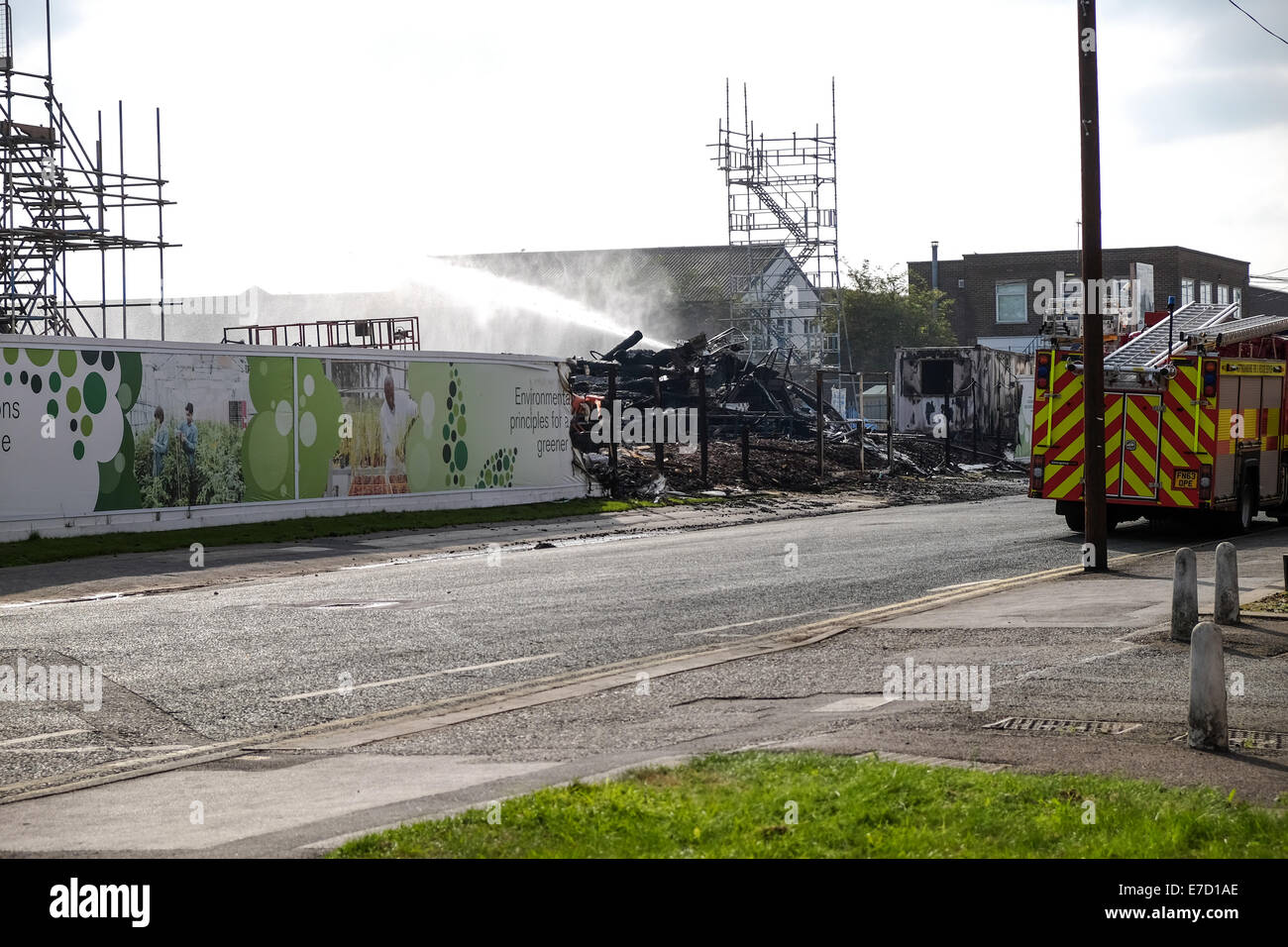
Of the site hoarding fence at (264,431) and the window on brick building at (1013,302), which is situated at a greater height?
the window on brick building at (1013,302)

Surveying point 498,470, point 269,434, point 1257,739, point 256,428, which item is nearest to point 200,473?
point 256,428

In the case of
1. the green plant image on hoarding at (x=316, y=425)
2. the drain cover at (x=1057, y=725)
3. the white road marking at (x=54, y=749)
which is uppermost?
the green plant image on hoarding at (x=316, y=425)

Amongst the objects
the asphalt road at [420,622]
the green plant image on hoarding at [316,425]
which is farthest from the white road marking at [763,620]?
the green plant image on hoarding at [316,425]

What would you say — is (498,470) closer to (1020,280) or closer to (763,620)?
(763,620)

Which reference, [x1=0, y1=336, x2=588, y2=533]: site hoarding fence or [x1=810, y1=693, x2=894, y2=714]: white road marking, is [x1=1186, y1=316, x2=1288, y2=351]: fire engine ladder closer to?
[x1=0, y1=336, x2=588, y2=533]: site hoarding fence

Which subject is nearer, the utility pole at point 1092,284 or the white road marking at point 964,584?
A: the white road marking at point 964,584

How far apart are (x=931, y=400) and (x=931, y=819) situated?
146 feet

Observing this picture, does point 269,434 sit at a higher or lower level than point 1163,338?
lower

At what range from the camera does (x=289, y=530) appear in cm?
2398

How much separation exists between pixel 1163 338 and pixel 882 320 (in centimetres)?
5879

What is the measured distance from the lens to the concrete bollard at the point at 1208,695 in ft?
26.4

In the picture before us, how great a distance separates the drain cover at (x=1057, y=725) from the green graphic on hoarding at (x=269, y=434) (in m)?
18.5

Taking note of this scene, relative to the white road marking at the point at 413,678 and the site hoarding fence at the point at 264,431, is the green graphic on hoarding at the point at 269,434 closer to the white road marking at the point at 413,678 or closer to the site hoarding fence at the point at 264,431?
the site hoarding fence at the point at 264,431
